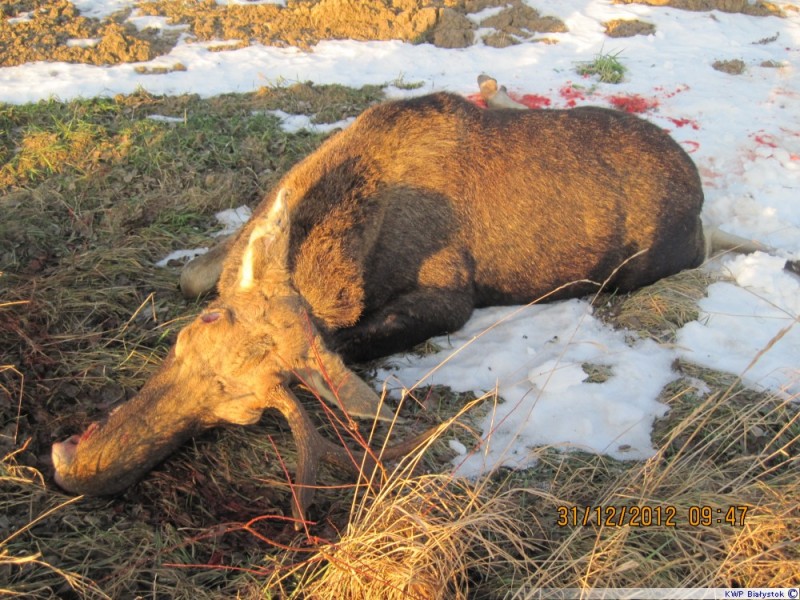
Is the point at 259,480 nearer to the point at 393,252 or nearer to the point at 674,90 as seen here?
the point at 393,252

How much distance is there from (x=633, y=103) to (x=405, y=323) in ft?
16.1

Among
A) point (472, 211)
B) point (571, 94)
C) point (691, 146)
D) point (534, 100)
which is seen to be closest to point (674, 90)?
point (571, 94)

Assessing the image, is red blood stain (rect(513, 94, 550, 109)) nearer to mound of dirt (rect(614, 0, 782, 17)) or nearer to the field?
the field

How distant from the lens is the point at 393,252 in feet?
13.9

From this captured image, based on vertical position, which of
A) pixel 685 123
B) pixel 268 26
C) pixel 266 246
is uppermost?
pixel 268 26

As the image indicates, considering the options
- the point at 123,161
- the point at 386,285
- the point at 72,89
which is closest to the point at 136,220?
the point at 123,161

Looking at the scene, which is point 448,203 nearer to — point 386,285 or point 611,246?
point 386,285

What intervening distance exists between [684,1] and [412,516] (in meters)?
10.3

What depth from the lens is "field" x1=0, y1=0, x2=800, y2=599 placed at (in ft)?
9.25

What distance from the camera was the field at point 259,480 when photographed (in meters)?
2.82

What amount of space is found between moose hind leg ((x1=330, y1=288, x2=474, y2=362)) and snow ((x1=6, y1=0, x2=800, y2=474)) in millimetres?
154

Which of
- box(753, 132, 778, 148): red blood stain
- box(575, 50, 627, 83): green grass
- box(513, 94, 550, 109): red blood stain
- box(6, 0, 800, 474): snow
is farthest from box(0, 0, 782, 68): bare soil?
box(753, 132, 778, 148): red blood stain

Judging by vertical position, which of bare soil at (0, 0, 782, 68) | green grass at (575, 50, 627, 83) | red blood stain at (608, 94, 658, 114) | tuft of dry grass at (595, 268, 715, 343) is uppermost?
bare soil at (0, 0, 782, 68)

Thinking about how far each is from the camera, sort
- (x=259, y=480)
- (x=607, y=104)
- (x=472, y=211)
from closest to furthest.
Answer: (x=259, y=480)
(x=472, y=211)
(x=607, y=104)
